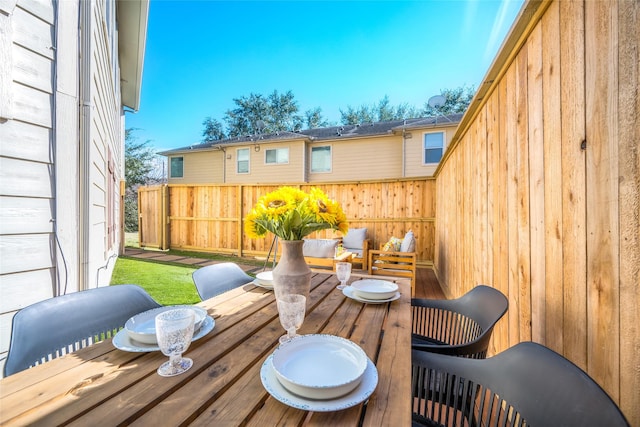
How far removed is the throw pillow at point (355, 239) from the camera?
18.1 feet

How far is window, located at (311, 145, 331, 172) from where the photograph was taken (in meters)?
8.95

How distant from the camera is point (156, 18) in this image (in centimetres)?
1245

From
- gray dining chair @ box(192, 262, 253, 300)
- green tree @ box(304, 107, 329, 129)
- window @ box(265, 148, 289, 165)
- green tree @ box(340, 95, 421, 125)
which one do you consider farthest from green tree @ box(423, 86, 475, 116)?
gray dining chair @ box(192, 262, 253, 300)

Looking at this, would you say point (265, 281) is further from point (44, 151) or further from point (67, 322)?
point (44, 151)

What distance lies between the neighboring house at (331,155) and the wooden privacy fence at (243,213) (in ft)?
7.81

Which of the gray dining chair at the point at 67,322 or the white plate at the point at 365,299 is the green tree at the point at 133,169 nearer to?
the gray dining chair at the point at 67,322

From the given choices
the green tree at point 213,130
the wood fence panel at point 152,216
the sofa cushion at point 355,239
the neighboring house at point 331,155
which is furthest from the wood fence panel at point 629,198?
the green tree at point 213,130

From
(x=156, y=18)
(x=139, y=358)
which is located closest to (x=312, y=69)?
(x=156, y=18)

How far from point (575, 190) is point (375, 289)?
3.14 ft

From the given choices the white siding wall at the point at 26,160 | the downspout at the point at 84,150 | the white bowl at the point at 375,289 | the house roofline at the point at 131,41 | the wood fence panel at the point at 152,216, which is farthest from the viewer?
the wood fence panel at the point at 152,216

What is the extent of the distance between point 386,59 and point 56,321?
15122 millimetres

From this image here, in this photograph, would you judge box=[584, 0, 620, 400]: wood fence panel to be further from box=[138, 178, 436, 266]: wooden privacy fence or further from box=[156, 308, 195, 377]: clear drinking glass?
box=[138, 178, 436, 266]: wooden privacy fence

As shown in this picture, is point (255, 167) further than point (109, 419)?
Yes

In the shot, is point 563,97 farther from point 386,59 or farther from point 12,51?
point 386,59
